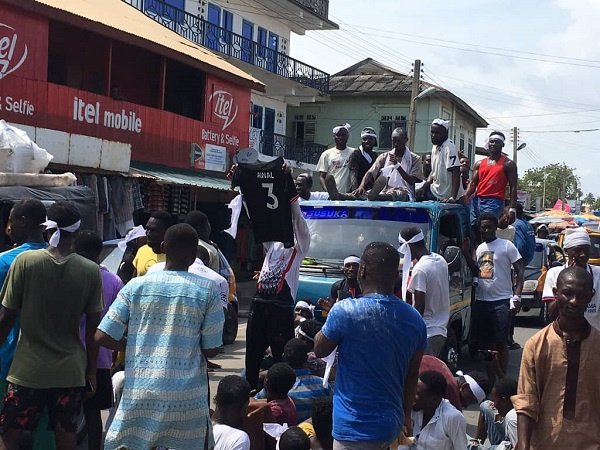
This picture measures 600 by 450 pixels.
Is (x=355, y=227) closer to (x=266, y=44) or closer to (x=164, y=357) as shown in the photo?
(x=164, y=357)

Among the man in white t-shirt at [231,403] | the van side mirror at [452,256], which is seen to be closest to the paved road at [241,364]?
the van side mirror at [452,256]

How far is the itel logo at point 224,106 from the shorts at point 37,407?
700 inches

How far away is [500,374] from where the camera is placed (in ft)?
28.0

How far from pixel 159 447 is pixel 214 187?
14935 mm

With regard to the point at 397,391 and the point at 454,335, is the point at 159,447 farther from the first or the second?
the point at 454,335

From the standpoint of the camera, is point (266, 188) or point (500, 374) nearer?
point (266, 188)

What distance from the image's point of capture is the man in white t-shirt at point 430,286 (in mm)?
6805

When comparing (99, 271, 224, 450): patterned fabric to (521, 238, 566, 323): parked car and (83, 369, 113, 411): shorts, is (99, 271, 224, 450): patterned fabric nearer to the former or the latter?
(83, 369, 113, 411): shorts

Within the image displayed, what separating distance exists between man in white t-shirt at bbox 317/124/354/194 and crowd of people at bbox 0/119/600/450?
323 cm

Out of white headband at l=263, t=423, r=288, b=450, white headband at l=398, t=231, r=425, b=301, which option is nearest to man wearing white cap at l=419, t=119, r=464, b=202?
white headband at l=398, t=231, r=425, b=301

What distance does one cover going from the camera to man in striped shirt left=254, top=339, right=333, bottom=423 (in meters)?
5.68

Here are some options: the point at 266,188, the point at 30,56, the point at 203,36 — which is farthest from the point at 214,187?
the point at 266,188

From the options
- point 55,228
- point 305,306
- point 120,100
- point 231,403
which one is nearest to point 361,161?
point 305,306

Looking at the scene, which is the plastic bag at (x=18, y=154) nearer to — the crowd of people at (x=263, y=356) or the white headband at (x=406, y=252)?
the crowd of people at (x=263, y=356)
